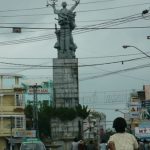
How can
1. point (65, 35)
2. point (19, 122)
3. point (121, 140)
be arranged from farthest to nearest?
point (19, 122)
point (65, 35)
point (121, 140)

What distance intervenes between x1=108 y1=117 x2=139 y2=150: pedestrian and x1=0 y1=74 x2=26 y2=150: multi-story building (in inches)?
3130

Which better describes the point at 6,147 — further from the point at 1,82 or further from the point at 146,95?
the point at 146,95

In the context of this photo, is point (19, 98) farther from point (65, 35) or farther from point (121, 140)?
point (121, 140)

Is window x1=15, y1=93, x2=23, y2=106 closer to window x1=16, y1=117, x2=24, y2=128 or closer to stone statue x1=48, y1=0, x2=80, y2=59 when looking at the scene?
window x1=16, y1=117, x2=24, y2=128

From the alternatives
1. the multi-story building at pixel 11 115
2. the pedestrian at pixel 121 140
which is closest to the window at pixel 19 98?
the multi-story building at pixel 11 115

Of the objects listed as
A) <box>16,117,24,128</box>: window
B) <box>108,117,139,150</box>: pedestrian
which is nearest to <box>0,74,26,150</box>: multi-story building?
<box>16,117,24,128</box>: window

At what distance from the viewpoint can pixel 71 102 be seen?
304 feet

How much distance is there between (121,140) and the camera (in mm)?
10281

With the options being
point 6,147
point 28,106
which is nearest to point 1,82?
point 28,106

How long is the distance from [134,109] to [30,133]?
21.7 m

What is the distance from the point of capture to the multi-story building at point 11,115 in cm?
9131

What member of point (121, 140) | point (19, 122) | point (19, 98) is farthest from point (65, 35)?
point (121, 140)

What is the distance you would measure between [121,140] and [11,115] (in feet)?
275

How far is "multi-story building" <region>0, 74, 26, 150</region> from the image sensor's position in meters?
91.3
